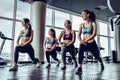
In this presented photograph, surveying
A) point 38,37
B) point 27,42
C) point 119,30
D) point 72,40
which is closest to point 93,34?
point 72,40

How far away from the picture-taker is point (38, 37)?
7.76 metres

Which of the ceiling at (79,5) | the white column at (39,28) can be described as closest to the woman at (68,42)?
the white column at (39,28)

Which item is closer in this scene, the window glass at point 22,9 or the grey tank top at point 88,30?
the grey tank top at point 88,30

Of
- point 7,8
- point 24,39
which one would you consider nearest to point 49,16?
point 7,8

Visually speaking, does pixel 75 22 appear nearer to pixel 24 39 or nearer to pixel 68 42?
pixel 68 42

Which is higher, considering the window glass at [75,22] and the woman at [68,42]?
the window glass at [75,22]

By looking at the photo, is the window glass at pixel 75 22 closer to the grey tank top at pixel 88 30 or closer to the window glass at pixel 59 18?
the window glass at pixel 59 18

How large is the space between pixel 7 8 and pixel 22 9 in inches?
29.9

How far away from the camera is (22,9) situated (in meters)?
8.59

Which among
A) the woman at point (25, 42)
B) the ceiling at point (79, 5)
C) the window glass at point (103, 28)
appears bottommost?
the woman at point (25, 42)

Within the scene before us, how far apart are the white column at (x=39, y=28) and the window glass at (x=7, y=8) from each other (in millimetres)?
1067

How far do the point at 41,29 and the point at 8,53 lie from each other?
1635 millimetres

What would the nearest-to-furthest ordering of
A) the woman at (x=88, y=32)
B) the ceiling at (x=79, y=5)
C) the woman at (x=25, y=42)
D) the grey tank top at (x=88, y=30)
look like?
the woman at (x=88, y=32), the grey tank top at (x=88, y=30), the woman at (x=25, y=42), the ceiling at (x=79, y=5)

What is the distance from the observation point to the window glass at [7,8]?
→ 7765 millimetres
